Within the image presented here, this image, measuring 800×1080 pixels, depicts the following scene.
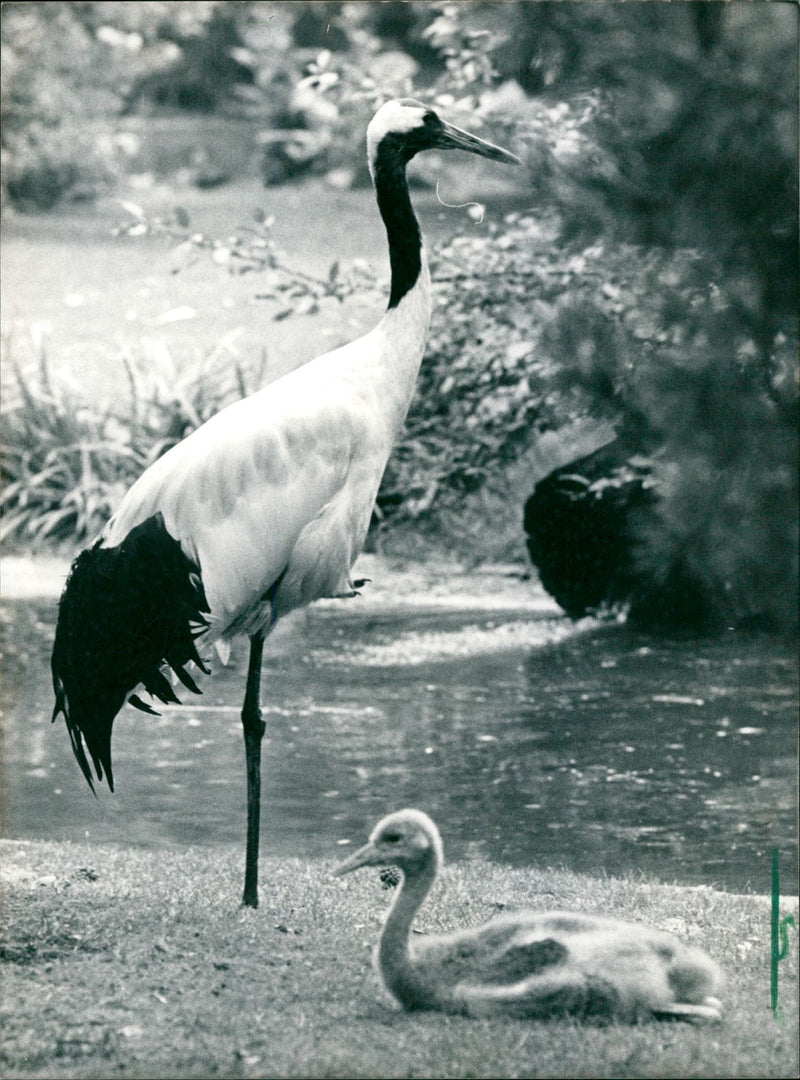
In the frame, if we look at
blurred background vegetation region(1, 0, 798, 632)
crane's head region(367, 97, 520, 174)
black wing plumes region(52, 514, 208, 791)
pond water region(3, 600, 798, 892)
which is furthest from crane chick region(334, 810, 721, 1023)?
crane's head region(367, 97, 520, 174)

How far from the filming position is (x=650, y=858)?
5176mm

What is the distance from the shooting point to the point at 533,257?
201 inches

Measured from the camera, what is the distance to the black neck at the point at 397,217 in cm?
443

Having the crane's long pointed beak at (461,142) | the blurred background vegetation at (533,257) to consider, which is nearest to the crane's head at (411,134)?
the crane's long pointed beak at (461,142)

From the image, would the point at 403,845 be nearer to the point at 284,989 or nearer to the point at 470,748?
the point at 284,989

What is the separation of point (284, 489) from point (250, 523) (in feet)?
0.42

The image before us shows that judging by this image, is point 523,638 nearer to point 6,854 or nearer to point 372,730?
point 372,730

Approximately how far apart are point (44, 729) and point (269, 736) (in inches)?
28.2

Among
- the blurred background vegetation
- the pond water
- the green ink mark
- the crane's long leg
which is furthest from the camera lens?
the pond water

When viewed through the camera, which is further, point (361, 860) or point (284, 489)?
point (284, 489)

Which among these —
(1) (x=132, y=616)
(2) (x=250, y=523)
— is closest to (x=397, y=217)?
(2) (x=250, y=523)

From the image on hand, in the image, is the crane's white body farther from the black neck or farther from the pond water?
the pond water

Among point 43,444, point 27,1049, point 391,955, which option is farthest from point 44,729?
point 391,955

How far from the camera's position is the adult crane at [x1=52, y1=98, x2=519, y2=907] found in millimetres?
4285
